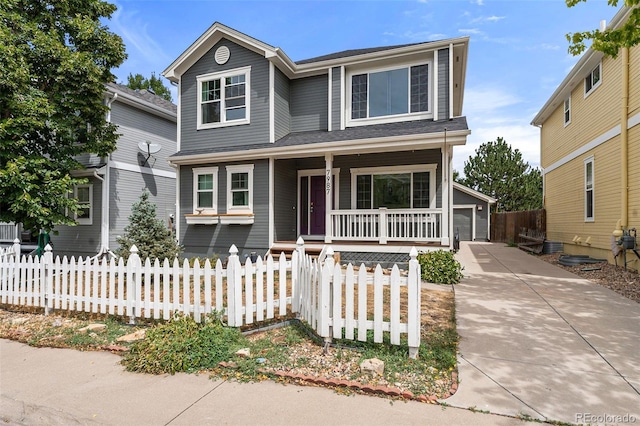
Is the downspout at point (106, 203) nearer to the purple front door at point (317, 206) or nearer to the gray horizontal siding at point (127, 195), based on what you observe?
the gray horizontal siding at point (127, 195)

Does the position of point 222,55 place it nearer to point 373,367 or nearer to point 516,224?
point 373,367

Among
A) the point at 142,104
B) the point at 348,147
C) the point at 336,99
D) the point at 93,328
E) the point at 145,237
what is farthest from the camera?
the point at 142,104

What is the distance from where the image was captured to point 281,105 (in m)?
11.5

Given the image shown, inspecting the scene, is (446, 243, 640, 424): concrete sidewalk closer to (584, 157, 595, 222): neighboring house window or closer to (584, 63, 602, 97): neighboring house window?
(584, 157, 595, 222): neighboring house window

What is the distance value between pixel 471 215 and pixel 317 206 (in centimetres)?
1470

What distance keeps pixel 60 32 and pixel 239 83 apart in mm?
5642

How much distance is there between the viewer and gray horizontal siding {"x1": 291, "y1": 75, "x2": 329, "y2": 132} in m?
11.7

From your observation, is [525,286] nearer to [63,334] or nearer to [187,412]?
[187,412]

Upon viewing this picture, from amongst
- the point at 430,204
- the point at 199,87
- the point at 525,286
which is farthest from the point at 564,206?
the point at 199,87

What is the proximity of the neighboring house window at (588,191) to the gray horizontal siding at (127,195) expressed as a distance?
14.9 meters

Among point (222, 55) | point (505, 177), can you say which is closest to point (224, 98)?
point (222, 55)

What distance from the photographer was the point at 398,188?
35.5 ft

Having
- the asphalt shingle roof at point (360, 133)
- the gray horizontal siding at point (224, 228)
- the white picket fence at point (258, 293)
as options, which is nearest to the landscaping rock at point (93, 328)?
the white picket fence at point (258, 293)

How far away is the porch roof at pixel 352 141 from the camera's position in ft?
29.2
